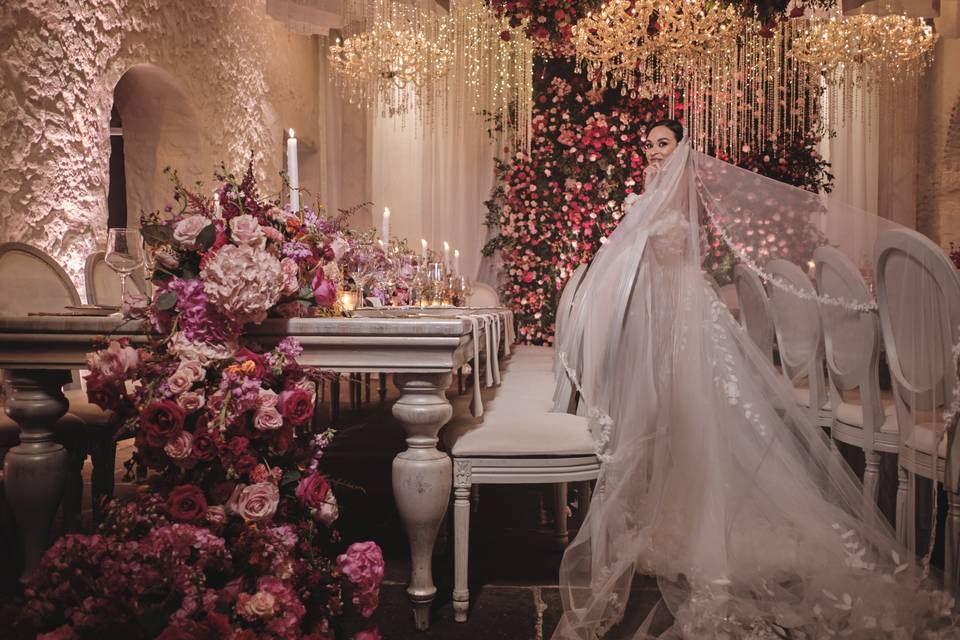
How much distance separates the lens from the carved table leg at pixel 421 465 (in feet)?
5.58

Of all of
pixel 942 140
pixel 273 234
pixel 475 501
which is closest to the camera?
pixel 273 234

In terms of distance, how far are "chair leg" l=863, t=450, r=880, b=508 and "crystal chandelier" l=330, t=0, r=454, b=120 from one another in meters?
4.86

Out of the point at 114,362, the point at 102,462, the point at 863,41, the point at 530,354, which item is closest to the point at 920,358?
the point at 114,362

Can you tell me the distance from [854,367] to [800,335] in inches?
13.0

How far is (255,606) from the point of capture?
1321mm

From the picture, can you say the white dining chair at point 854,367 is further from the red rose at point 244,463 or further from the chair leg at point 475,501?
the red rose at point 244,463

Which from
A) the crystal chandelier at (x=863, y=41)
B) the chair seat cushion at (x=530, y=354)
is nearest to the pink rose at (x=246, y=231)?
the chair seat cushion at (x=530, y=354)

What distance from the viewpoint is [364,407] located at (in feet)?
17.9

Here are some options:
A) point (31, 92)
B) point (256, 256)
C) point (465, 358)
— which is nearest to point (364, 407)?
point (31, 92)

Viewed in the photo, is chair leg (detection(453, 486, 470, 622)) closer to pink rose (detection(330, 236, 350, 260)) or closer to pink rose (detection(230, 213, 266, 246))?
pink rose (detection(330, 236, 350, 260))

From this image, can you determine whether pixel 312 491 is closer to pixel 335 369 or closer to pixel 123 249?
pixel 335 369

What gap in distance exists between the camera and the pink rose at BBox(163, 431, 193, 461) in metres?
1.44

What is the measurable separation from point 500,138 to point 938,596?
6150 millimetres

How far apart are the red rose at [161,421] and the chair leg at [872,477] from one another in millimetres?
1831
